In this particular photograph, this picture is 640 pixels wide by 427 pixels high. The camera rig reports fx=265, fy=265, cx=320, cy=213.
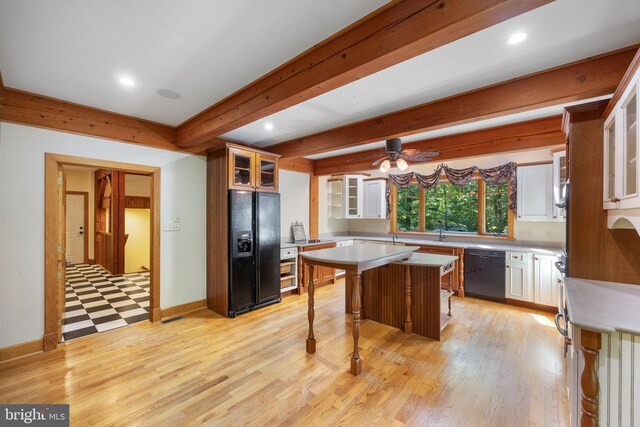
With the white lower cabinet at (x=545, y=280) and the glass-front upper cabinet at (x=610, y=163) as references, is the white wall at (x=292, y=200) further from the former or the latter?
the glass-front upper cabinet at (x=610, y=163)

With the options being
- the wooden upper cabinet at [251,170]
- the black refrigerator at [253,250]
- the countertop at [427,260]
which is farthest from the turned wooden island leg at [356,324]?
the wooden upper cabinet at [251,170]

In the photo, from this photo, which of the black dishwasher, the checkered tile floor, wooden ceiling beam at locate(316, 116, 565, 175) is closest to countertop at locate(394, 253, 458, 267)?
the black dishwasher

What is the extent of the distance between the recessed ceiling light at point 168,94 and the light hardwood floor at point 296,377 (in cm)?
264

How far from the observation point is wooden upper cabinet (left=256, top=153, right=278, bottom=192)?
4043mm

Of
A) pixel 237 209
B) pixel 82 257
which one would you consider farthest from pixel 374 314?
Answer: pixel 82 257

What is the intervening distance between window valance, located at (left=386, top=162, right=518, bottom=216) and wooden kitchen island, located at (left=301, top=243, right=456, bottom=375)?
2129 mm

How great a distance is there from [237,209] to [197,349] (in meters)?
1.78

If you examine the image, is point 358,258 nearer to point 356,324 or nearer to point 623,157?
A: point 356,324

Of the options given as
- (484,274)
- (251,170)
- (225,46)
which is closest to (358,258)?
(225,46)

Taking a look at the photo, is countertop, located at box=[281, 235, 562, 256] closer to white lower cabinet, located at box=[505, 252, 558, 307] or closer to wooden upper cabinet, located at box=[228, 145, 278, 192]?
white lower cabinet, located at box=[505, 252, 558, 307]

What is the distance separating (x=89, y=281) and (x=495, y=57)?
297 inches

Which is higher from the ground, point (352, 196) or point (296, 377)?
point (352, 196)

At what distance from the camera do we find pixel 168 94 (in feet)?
8.64

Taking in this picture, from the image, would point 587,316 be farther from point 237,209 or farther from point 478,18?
point 237,209
